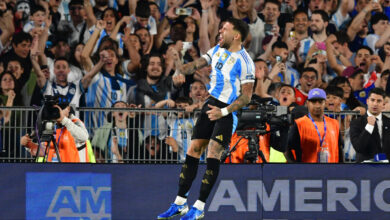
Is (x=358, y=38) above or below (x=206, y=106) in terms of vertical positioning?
above

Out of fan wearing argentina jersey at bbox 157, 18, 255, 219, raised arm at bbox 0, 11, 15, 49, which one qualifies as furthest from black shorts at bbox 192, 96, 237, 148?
raised arm at bbox 0, 11, 15, 49

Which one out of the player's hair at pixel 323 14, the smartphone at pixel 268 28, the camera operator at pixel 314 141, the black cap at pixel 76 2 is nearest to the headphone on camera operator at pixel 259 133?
the camera operator at pixel 314 141

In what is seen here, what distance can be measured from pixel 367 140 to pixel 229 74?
2.65 meters

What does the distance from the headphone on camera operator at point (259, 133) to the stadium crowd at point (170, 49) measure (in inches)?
75.6

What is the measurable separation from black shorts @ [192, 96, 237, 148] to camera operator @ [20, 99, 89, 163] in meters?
2.52

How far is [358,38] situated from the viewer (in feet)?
45.4

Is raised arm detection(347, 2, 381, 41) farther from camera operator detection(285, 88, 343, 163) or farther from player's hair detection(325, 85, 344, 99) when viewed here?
camera operator detection(285, 88, 343, 163)

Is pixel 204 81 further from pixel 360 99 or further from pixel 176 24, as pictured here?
pixel 360 99

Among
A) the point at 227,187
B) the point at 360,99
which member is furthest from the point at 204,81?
the point at 227,187

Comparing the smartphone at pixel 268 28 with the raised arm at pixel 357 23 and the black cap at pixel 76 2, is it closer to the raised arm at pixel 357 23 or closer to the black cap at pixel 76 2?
the raised arm at pixel 357 23

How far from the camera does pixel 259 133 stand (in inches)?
381

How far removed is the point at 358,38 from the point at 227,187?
5864 millimetres

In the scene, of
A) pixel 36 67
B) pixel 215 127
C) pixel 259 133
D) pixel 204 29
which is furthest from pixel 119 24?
pixel 215 127

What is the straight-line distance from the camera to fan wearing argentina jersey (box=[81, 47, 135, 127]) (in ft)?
42.9
